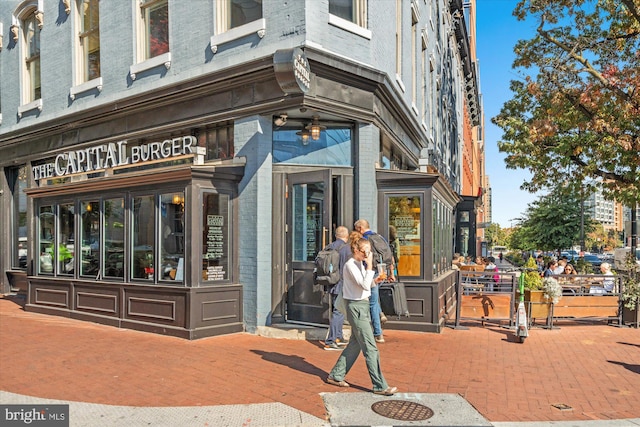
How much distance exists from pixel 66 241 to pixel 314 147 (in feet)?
20.3

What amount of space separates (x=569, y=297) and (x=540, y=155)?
9.25 meters

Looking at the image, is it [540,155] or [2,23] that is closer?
[2,23]

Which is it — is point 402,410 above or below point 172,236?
below

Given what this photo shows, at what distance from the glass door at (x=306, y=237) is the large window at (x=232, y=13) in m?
3.03

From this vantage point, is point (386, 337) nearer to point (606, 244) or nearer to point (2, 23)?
point (2, 23)

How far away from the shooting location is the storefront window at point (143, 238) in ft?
32.4

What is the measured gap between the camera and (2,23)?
53.5 feet

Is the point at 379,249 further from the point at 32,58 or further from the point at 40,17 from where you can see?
the point at 32,58

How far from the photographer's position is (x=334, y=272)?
8.02m

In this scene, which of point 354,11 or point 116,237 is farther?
point 116,237

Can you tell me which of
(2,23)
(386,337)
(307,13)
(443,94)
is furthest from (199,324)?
(443,94)

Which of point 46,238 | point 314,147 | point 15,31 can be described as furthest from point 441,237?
point 15,31

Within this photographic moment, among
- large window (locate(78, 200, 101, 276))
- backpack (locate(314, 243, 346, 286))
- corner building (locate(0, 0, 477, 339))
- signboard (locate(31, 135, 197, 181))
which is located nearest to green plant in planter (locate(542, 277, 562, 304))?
corner building (locate(0, 0, 477, 339))

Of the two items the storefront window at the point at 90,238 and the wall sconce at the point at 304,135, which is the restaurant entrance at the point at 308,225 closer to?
the wall sconce at the point at 304,135
